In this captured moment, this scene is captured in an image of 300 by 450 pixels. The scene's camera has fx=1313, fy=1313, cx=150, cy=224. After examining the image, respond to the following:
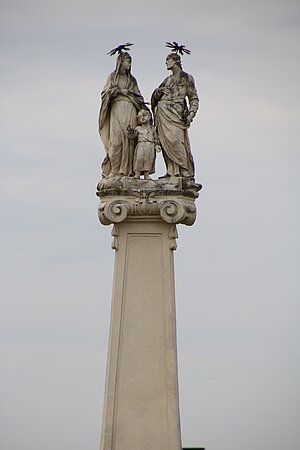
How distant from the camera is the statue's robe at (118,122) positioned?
25.0 m

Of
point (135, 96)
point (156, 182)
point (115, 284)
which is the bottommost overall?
point (115, 284)

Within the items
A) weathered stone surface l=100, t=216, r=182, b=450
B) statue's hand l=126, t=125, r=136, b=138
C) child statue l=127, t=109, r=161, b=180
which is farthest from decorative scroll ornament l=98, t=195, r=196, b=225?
statue's hand l=126, t=125, r=136, b=138

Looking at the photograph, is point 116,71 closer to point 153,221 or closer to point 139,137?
point 139,137

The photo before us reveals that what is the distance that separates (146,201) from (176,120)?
173 cm

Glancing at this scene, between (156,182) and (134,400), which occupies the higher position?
(156,182)

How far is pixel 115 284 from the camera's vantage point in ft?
80.4

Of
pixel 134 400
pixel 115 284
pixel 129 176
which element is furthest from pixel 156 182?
pixel 134 400

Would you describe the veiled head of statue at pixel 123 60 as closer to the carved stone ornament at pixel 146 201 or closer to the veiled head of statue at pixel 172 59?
the veiled head of statue at pixel 172 59

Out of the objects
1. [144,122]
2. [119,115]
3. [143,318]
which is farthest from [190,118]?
[143,318]

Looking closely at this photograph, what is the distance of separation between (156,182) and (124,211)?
2.82 feet

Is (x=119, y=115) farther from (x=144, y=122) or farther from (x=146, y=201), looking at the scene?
(x=146, y=201)

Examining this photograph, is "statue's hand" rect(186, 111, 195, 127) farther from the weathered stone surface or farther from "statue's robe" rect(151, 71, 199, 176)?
the weathered stone surface

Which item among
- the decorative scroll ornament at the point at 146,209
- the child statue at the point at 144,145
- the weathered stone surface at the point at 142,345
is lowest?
the weathered stone surface at the point at 142,345

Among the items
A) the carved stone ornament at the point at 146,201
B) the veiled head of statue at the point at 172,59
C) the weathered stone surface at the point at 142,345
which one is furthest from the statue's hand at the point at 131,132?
the weathered stone surface at the point at 142,345
